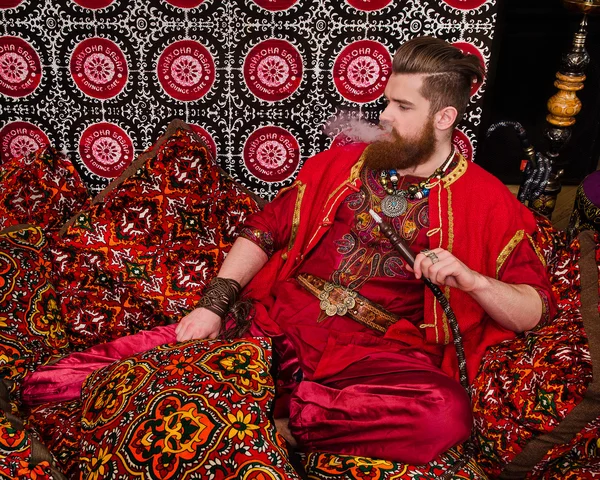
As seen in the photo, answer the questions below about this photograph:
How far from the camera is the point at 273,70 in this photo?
2.39m

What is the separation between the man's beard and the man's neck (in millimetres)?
19

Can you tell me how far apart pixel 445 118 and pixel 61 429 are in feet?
5.02

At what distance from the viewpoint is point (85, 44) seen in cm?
238

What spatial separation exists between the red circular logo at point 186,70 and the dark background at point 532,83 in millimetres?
1986

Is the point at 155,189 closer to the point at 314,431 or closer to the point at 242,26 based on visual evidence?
the point at 242,26

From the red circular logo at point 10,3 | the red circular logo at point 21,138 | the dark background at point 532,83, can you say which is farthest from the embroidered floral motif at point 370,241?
the dark background at point 532,83

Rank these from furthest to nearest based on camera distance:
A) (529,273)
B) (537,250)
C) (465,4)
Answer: (465,4)
(537,250)
(529,273)

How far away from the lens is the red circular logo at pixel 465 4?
7.39 feet

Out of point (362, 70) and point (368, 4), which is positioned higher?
point (368, 4)

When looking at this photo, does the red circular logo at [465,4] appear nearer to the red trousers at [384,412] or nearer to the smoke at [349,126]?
the smoke at [349,126]

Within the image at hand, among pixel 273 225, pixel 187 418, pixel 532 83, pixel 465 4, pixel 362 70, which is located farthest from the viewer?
pixel 532 83

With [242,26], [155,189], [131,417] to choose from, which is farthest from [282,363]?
[242,26]

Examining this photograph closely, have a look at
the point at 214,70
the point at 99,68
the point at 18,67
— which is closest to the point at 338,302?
the point at 214,70

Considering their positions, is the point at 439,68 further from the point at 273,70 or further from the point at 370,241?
the point at 273,70
